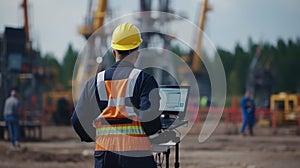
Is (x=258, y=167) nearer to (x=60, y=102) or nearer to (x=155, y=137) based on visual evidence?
(x=155, y=137)

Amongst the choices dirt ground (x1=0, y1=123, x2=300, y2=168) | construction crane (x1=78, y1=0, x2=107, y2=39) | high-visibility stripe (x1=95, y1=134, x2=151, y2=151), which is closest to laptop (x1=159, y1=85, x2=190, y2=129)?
high-visibility stripe (x1=95, y1=134, x2=151, y2=151)

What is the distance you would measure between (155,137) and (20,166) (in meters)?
9.27

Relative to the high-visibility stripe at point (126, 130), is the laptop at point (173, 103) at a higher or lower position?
higher

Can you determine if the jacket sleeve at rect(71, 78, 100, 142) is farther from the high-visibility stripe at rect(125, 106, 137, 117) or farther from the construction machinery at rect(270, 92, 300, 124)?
the construction machinery at rect(270, 92, 300, 124)

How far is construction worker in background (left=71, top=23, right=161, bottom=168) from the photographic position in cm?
496

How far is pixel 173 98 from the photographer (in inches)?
231

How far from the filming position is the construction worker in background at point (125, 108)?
496cm

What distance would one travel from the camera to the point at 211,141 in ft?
76.2

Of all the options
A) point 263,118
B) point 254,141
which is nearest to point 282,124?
point 263,118

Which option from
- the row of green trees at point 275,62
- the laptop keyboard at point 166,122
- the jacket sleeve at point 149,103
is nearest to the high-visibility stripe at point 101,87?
the jacket sleeve at point 149,103

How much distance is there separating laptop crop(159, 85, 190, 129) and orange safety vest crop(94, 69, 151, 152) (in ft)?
2.06

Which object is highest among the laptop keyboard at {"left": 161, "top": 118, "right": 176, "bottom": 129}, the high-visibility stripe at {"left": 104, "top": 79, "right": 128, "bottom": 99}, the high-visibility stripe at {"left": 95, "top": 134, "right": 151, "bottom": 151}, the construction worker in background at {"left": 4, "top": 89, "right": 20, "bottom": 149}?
the high-visibility stripe at {"left": 104, "top": 79, "right": 128, "bottom": 99}


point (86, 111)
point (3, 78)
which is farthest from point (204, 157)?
point (86, 111)

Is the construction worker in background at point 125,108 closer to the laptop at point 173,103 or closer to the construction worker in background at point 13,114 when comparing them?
the laptop at point 173,103
